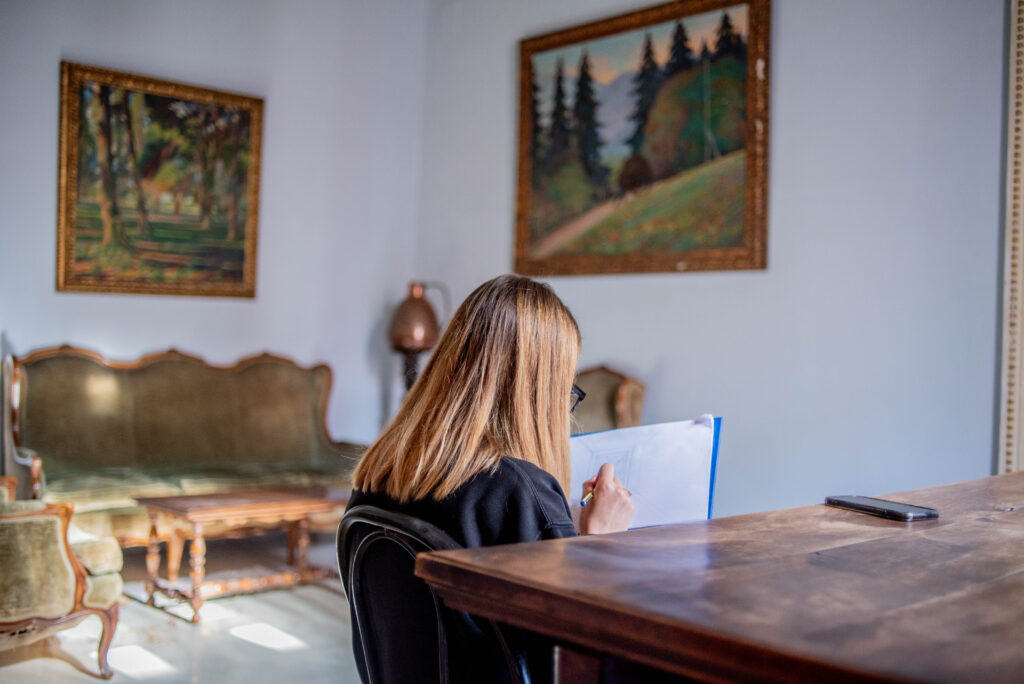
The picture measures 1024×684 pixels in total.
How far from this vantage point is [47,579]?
4.11 metres

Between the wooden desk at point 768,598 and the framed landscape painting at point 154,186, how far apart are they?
592 centimetres

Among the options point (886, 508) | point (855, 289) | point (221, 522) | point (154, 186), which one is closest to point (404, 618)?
point (886, 508)

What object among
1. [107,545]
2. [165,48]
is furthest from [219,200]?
[107,545]

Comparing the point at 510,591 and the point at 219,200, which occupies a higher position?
the point at 219,200

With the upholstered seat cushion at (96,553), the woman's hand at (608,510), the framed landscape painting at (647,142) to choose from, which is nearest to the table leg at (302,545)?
the upholstered seat cushion at (96,553)

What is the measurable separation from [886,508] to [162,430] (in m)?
5.71

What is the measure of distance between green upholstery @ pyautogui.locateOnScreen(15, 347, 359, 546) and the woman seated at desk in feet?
14.3

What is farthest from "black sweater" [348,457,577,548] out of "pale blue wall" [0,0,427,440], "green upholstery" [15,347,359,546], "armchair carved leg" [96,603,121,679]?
"pale blue wall" [0,0,427,440]

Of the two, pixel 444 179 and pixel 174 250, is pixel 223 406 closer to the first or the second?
pixel 174 250

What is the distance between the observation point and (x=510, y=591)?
3.83 ft

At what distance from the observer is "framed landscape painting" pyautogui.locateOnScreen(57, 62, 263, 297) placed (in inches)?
253

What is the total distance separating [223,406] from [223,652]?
2711 millimetres

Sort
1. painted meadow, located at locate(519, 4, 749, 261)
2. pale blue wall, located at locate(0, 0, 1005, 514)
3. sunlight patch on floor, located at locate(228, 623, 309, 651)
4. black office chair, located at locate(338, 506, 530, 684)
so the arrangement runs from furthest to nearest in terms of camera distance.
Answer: painted meadow, located at locate(519, 4, 749, 261), pale blue wall, located at locate(0, 0, 1005, 514), sunlight patch on floor, located at locate(228, 623, 309, 651), black office chair, located at locate(338, 506, 530, 684)

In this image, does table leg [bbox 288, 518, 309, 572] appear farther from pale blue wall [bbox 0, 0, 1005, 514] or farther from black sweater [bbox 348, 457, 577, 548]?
black sweater [bbox 348, 457, 577, 548]
